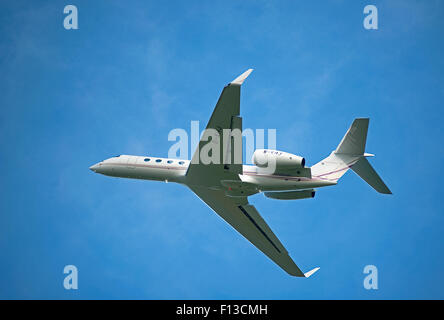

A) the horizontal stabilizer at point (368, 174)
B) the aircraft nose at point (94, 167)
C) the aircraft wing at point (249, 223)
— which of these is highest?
the aircraft nose at point (94, 167)

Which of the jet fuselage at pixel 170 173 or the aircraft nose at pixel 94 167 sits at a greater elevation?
the aircraft nose at pixel 94 167

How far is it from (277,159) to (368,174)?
5735mm

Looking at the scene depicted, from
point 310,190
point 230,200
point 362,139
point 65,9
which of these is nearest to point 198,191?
point 230,200

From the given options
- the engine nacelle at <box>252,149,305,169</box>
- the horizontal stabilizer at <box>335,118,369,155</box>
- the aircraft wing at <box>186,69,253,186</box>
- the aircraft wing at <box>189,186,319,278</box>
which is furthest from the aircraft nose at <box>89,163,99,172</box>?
A: the horizontal stabilizer at <box>335,118,369,155</box>

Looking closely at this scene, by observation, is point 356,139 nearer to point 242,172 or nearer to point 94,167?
point 242,172

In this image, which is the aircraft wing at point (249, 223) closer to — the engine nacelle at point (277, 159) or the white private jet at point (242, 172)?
the white private jet at point (242, 172)

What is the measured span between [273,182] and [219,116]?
5.47 meters

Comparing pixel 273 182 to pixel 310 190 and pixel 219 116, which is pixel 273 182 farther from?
pixel 219 116

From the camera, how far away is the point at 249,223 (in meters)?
34.0

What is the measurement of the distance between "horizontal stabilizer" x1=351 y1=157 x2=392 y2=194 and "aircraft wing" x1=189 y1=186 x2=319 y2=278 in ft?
22.1

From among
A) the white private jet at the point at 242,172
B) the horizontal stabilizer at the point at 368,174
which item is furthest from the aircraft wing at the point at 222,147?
the horizontal stabilizer at the point at 368,174

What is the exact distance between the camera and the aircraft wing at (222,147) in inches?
978

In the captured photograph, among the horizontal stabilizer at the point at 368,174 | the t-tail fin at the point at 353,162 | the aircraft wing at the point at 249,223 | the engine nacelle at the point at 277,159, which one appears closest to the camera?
the engine nacelle at the point at 277,159

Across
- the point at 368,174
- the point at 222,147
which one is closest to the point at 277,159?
the point at 222,147
